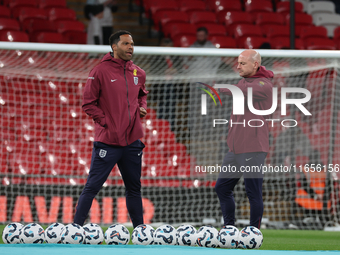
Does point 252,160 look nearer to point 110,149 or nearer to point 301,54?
point 110,149

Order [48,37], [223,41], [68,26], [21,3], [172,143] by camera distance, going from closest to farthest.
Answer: [172,143] → [48,37] → [68,26] → [21,3] → [223,41]

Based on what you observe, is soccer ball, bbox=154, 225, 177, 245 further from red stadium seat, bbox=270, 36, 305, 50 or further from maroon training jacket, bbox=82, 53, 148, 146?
red stadium seat, bbox=270, 36, 305, 50

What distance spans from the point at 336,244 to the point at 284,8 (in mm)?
8262

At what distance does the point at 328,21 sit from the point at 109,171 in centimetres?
931

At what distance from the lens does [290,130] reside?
7.31 meters

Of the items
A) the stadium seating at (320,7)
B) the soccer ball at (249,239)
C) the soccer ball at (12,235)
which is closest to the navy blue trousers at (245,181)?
the soccer ball at (249,239)

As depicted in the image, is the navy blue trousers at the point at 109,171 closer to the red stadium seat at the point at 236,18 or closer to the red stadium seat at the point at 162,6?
the red stadium seat at the point at 162,6

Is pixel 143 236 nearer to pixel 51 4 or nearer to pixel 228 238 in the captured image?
pixel 228 238

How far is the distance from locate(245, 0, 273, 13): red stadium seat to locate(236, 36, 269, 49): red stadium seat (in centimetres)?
160

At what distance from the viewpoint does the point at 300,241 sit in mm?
5227

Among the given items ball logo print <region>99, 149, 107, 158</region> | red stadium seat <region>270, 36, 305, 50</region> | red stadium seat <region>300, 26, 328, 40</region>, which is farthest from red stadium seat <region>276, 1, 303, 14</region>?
ball logo print <region>99, 149, 107, 158</region>

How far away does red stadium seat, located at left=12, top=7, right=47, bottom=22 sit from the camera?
378 inches

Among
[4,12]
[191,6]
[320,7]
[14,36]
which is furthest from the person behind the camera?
[320,7]

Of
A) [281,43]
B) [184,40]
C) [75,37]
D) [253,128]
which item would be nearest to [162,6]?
[184,40]
